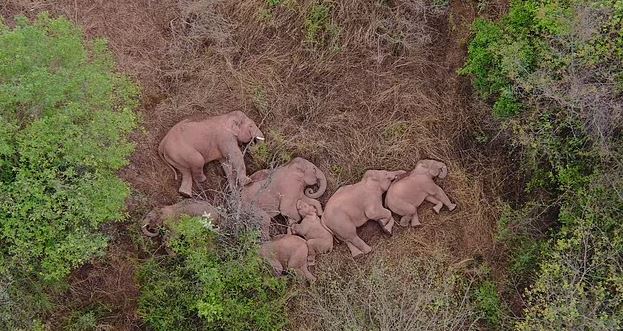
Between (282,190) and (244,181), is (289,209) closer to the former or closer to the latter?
(282,190)

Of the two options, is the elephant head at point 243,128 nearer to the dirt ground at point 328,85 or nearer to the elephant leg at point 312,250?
the dirt ground at point 328,85

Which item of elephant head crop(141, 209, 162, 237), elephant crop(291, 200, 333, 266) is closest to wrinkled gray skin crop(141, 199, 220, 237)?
elephant head crop(141, 209, 162, 237)

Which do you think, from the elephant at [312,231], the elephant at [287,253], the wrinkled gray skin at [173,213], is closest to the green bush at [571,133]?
the elephant at [312,231]

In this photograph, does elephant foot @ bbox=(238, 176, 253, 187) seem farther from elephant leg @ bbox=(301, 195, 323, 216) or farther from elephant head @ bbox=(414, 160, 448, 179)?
elephant head @ bbox=(414, 160, 448, 179)

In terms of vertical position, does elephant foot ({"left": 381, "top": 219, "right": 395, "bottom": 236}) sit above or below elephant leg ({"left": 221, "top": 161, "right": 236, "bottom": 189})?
below

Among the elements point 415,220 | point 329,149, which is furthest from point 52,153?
point 415,220

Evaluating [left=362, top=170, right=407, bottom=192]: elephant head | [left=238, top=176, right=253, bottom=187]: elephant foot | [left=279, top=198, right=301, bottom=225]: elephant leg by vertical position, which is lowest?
[left=279, top=198, right=301, bottom=225]: elephant leg
